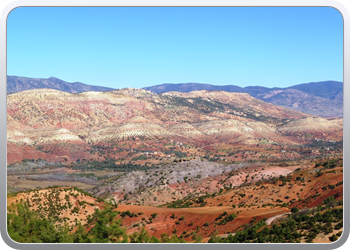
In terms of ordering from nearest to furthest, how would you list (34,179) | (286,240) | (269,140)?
(286,240), (34,179), (269,140)

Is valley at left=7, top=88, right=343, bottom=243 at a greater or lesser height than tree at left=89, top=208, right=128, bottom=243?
lesser

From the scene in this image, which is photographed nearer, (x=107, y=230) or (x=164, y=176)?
(x=107, y=230)

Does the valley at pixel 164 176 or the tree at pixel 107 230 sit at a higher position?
the tree at pixel 107 230

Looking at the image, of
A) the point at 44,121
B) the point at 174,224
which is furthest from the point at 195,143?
the point at 174,224

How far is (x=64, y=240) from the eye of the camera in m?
14.8

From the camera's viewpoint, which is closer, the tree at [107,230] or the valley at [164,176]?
the tree at [107,230]

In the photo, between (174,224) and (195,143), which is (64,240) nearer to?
(174,224)

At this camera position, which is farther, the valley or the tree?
the valley

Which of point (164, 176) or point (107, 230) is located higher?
point (107, 230)

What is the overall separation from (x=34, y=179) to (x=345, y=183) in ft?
307

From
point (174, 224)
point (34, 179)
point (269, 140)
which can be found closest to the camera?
point (174, 224)
